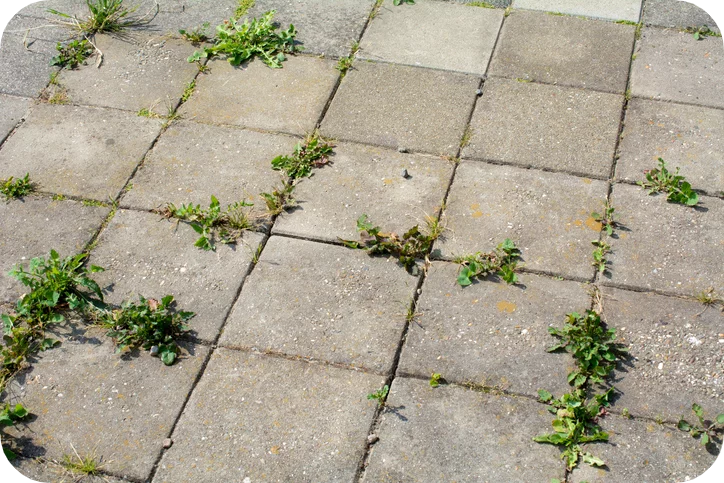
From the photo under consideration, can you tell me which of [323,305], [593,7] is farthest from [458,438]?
[593,7]

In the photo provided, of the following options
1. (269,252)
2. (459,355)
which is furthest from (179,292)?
(459,355)

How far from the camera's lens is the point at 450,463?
3.25 m

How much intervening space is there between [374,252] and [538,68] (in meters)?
1.96

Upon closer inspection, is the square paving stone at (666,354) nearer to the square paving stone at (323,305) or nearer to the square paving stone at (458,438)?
the square paving stone at (458,438)

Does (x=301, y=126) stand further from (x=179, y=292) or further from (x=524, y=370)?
(x=524, y=370)

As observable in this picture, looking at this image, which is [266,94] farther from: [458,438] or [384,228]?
[458,438]

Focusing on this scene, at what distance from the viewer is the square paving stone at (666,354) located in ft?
11.2

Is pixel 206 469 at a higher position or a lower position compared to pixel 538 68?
lower

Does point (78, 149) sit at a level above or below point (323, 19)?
below

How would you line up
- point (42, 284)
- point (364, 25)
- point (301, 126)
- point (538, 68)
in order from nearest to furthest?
point (42, 284) → point (301, 126) → point (538, 68) → point (364, 25)

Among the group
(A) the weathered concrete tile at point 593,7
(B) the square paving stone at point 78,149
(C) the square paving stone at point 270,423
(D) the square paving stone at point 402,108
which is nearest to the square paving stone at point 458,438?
(C) the square paving stone at point 270,423

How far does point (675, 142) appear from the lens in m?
4.64

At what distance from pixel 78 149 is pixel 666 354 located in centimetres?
343

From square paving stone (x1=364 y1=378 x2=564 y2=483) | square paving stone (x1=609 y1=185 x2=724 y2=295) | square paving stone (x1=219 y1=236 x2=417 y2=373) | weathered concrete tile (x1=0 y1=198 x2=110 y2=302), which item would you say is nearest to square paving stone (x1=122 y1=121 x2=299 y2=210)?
weathered concrete tile (x1=0 y1=198 x2=110 y2=302)
